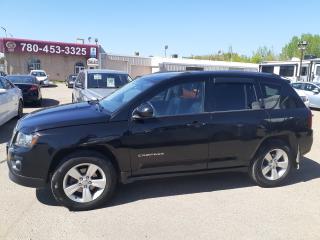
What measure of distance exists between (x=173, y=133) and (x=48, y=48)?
125ft

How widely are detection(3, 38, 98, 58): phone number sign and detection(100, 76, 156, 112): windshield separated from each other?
36.5 m

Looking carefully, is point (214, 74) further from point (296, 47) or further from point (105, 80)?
point (296, 47)

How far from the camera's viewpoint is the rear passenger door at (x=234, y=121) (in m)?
4.64

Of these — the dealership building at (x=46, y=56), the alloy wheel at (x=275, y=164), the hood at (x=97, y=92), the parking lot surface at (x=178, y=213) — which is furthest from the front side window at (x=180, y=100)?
the dealership building at (x=46, y=56)

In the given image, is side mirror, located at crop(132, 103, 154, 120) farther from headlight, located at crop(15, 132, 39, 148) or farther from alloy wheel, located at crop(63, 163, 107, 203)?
headlight, located at crop(15, 132, 39, 148)

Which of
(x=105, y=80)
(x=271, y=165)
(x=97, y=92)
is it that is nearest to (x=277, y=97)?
Answer: (x=271, y=165)

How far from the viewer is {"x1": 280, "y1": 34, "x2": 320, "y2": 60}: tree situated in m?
81.4

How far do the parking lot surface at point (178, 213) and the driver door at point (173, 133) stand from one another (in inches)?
18.2

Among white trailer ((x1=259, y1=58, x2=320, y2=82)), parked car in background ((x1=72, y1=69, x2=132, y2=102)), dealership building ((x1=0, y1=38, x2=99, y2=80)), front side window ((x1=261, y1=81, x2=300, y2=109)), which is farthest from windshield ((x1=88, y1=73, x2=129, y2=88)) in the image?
dealership building ((x1=0, y1=38, x2=99, y2=80))

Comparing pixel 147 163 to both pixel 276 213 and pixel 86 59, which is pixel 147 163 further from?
pixel 86 59

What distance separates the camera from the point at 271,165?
16.5 ft

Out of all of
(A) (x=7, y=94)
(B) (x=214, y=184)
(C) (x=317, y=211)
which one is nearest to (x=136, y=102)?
(B) (x=214, y=184)

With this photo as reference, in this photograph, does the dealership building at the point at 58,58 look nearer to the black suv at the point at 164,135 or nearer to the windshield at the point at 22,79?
the windshield at the point at 22,79

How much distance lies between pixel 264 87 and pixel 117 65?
37.9 m
